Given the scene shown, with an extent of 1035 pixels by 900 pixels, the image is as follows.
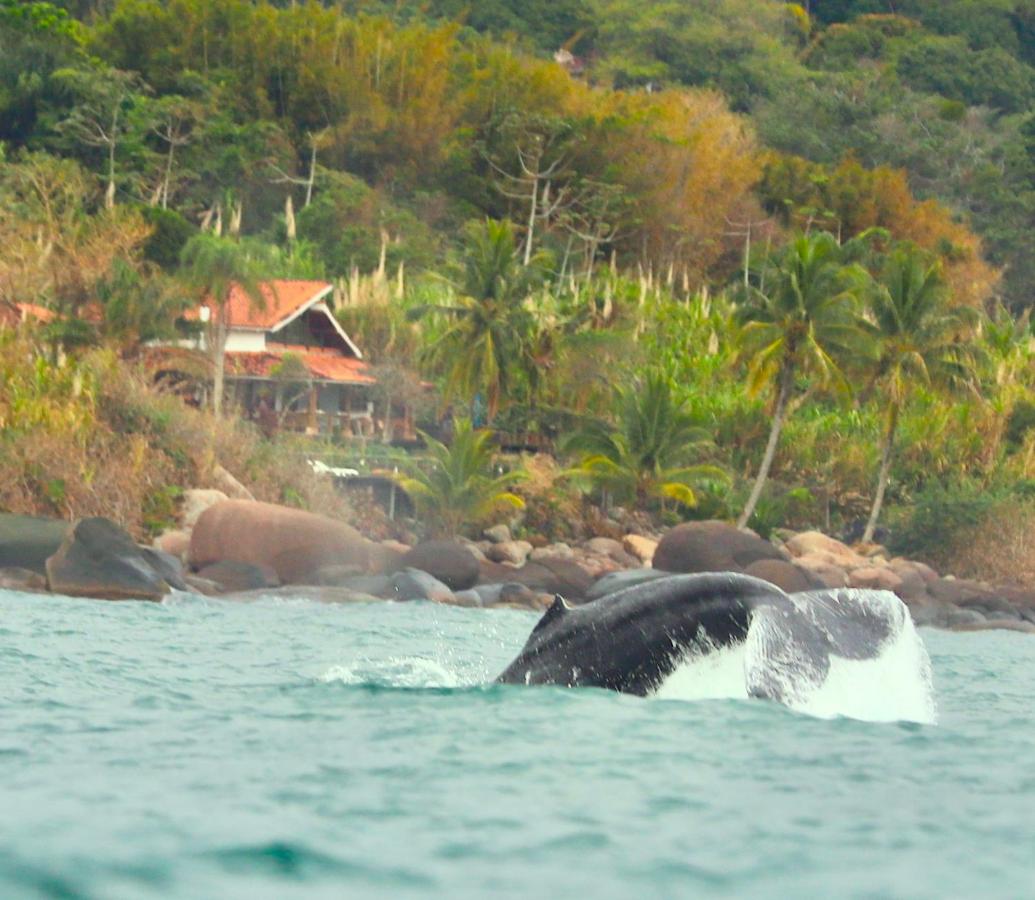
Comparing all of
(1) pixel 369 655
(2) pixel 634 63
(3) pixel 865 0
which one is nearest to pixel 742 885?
(1) pixel 369 655

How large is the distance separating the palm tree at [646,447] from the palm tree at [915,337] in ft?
15.6

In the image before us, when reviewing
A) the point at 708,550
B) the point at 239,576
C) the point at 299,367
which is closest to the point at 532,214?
the point at 299,367

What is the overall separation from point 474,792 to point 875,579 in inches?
1075

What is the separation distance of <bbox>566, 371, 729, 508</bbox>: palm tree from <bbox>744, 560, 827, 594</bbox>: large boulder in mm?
8071

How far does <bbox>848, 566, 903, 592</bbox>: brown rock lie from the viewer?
3219 centimetres

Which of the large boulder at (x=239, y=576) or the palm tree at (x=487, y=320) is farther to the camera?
the palm tree at (x=487, y=320)

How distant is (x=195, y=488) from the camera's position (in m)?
29.7

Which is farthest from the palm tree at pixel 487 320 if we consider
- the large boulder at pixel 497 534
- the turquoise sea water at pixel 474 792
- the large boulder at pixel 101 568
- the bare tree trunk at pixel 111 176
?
the turquoise sea water at pixel 474 792

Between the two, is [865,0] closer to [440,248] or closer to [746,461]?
[440,248]

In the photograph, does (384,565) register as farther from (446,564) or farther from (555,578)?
(555,578)

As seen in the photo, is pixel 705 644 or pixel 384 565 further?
pixel 384 565

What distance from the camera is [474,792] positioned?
20.4ft

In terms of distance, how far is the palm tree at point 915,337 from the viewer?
38875mm

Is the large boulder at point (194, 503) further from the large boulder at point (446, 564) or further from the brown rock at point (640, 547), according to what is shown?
the brown rock at point (640, 547)
